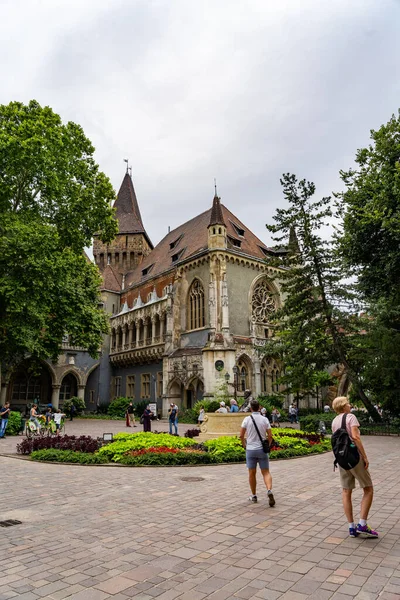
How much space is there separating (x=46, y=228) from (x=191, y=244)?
56.1ft

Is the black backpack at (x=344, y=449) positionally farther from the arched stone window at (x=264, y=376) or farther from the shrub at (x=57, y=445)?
the arched stone window at (x=264, y=376)

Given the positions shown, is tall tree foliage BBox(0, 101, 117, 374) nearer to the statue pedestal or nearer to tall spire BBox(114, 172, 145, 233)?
the statue pedestal

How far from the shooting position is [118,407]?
1521 inches

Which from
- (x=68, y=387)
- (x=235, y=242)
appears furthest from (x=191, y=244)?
(x=68, y=387)

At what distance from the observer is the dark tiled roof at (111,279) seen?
4717cm

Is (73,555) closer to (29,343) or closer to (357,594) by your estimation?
(357,594)

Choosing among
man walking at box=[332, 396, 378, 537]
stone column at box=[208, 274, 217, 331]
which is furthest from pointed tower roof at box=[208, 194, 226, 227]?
man walking at box=[332, 396, 378, 537]

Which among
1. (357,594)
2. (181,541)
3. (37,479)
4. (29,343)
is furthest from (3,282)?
(357,594)

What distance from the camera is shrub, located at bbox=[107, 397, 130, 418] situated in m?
38.3

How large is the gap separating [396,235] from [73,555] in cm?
1715

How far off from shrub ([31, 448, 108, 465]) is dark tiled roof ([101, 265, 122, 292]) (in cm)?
3471

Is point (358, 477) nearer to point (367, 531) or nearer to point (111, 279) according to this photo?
point (367, 531)

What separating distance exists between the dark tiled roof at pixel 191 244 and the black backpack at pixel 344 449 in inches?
1127

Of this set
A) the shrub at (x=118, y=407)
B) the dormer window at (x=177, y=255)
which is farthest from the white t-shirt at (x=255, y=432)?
the shrub at (x=118, y=407)
